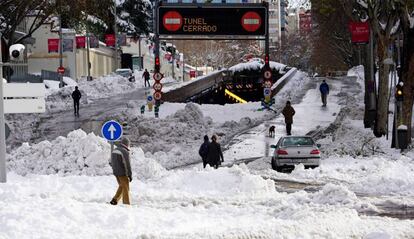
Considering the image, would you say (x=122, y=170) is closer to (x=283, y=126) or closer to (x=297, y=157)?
(x=297, y=157)

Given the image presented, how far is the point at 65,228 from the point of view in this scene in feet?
37.6

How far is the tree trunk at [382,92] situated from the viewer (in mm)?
30505

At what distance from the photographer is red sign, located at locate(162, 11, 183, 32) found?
40500 millimetres

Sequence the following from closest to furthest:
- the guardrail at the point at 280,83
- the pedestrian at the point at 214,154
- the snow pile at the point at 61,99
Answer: the pedestrian at the point at 214,154
the snow pile at the point at 61,99
the guardrail at the point at 280,83

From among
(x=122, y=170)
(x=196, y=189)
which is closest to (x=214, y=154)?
(x=196, y=189)

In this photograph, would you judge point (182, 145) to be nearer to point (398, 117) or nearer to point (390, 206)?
point (398, 117)

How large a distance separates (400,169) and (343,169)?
77.5 inches

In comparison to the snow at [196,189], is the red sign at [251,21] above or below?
above

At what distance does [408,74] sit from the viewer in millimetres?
29141

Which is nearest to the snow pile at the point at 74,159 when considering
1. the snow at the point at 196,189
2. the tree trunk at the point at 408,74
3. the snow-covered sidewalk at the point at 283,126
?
the snow at the point at 196,189

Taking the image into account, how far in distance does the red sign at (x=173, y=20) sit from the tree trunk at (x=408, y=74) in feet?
47.6

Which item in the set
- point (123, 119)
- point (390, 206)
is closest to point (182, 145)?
point (123, 119)

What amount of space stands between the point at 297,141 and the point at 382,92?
21.8 feet

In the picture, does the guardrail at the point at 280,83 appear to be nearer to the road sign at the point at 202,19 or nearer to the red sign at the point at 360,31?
the road sign at the point at 202,19
